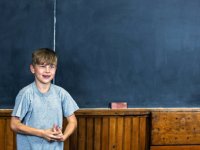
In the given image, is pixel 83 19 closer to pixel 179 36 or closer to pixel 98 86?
pixel 98 86

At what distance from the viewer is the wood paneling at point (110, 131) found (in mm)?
3090

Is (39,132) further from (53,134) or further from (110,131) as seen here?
(110,131)

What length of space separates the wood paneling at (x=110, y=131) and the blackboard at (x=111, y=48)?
3.4 inches

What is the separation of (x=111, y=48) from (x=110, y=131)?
0.65 m

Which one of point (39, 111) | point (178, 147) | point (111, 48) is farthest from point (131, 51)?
point (39, 111)

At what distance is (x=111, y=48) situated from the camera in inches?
122

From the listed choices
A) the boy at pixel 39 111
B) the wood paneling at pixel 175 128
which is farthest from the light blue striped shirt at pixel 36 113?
the wood paneling at pixel 175 128

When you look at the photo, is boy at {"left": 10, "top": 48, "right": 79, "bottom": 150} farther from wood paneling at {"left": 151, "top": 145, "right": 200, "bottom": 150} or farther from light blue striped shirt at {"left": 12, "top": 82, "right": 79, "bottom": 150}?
wood paneling at {"left": 151, "top": 145, "right": 200, "bottom": 150}

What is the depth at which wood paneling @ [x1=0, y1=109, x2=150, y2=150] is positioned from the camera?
309cm

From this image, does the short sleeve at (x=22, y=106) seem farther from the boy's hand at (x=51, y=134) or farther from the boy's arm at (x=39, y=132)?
the boy's hand at (x=51, y=134)

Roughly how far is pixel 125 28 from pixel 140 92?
1.71ft

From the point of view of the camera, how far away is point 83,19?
10.00 feet

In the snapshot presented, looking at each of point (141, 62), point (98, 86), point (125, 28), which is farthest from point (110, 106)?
point (125, 28)

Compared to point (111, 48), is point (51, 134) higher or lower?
lower
